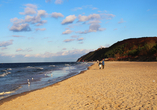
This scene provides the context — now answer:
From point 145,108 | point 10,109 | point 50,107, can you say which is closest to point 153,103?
point 145,108

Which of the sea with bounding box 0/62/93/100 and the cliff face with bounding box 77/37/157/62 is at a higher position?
the cliff face with bounding box 77/37/157/62

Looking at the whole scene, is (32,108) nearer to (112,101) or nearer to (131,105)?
(112,101)

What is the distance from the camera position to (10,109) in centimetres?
627

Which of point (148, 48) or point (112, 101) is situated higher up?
point (148, 48)

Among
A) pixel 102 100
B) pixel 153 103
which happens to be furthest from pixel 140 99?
pixel 102 100

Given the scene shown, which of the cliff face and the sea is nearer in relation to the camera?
the sea

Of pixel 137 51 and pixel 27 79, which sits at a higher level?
pixel 137 51

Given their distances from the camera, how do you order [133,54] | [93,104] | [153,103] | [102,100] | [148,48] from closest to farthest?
[153,103] → [93,104] → [102,100] → [148,48] → [133,54]

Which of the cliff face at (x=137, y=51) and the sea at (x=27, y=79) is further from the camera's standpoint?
the cliff face at (x=137, y=51)

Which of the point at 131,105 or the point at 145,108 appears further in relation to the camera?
the point at 131,105

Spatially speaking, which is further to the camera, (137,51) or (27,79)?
(137,51)

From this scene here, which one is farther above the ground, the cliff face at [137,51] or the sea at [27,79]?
the cliff face at [137,51]

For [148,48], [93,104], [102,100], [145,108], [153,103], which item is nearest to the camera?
[145,108]

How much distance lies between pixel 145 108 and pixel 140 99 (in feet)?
3.67
